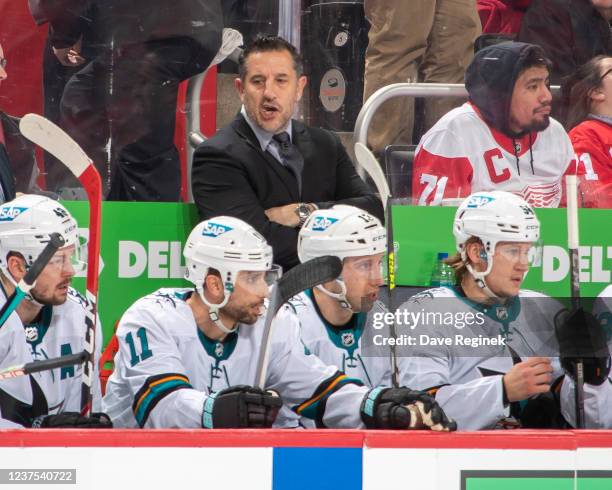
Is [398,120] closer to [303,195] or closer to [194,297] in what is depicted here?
[303,195]

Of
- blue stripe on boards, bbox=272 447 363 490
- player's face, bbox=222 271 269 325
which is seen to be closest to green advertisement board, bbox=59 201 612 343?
player's face, bbox=222 271 269 325

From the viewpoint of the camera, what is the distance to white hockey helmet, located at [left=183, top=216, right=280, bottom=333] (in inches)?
122

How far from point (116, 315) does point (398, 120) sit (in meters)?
0.96

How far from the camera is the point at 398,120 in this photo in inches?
136

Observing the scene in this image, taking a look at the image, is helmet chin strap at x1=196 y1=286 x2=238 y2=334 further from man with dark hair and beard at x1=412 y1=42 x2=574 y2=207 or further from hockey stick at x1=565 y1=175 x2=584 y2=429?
hockey stick at x1=565 y1=175 x2=584 y2=429

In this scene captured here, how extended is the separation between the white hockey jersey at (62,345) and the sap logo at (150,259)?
155 millimetres

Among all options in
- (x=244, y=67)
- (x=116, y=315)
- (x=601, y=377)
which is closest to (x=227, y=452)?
(x=116, y=315)

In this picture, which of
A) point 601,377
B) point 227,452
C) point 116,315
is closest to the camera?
point 227,452

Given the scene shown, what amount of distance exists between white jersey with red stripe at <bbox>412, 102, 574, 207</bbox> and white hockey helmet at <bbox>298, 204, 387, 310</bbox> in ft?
0.63

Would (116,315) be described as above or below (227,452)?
above

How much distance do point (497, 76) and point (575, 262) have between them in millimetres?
668

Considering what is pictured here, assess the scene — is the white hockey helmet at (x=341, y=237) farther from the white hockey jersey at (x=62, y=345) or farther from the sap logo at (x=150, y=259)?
the white hockey jersey at (x=62, y=345)

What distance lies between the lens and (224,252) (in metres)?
3.10
